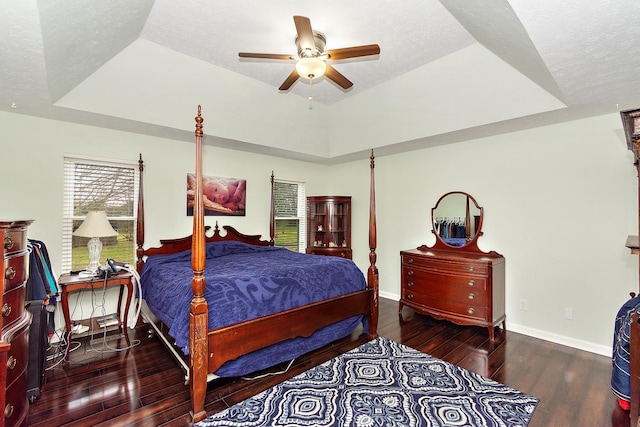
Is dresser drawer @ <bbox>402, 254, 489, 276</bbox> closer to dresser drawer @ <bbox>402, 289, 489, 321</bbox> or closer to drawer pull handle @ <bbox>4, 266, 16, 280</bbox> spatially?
dresser drawer @ <bbox>402, 289, 489, 321</bbox>

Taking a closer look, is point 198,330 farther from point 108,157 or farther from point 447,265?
point 447,265

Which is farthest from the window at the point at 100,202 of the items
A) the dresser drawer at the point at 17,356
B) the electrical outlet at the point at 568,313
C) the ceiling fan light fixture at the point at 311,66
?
the electrical outlet at the point at 568,313

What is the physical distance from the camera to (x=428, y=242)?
182 inches

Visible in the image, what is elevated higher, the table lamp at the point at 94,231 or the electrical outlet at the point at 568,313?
the table lamp at the point at 94,231

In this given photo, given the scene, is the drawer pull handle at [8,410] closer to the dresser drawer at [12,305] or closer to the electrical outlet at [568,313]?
the dresser drawer at [12,305]

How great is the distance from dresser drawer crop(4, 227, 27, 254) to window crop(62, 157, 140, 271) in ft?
6.20

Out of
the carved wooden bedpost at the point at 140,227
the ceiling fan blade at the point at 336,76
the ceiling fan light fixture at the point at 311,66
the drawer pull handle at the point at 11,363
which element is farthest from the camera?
the carved wooden bedpost at the point at 140,227

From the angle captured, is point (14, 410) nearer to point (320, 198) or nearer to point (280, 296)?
point (280, 296)

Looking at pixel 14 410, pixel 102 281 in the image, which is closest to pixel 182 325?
pixel 14 410

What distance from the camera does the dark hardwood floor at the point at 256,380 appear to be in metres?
2.11

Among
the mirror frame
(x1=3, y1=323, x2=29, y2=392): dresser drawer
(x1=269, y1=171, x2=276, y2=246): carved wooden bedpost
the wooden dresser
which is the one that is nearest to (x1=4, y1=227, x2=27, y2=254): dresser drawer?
the wooden dresser

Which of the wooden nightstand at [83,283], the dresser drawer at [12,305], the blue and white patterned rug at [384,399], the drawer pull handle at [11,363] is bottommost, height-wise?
the blue and white patterned rug at [384,399]

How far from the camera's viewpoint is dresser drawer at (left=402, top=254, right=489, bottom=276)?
351 cm

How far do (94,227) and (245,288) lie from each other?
192 centimetres
